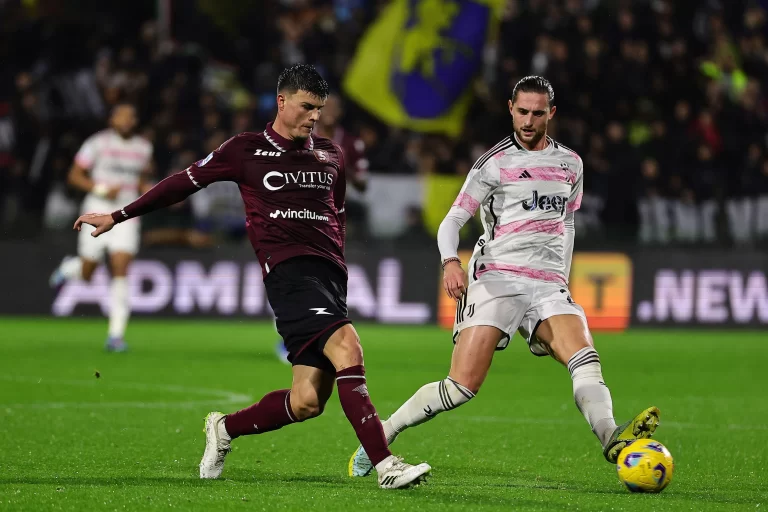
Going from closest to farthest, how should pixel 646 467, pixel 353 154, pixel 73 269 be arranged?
pixel 646 467, pixel 353 154, pixel 73 269

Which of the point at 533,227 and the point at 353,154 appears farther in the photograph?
the point at 353,154

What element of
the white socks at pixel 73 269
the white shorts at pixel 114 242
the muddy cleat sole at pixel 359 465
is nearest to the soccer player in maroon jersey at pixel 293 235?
the muddy cleat sole at pixel 359 465

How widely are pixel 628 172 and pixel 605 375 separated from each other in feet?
20.6

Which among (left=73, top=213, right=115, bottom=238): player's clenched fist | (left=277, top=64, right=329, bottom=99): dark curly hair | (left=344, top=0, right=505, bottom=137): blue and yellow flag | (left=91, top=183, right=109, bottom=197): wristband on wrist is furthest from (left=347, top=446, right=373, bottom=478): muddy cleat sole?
(left=344, top=0, right=505, bottom=137): blue and yellow flag

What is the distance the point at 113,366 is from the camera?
11.9m

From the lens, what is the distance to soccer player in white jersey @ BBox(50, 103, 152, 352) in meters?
13.3

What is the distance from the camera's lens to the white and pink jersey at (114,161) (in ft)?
44.2

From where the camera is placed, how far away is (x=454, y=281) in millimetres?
6102

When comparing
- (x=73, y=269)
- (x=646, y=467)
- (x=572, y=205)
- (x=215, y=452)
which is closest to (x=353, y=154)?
(x=73, y=269)

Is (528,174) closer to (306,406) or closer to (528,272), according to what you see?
(528,272)

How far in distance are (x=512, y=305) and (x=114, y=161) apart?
7.74 m

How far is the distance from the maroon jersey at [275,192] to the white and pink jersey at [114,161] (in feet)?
24.3

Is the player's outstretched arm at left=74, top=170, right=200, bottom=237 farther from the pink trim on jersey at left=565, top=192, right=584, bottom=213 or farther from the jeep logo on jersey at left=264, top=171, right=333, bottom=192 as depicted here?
the pink trim on jersey at left=565, top=192, right=584, bottom=213

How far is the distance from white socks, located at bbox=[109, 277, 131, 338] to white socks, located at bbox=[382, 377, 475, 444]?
23.1 ft
